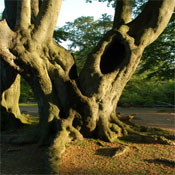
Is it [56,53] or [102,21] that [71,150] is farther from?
[102,21]

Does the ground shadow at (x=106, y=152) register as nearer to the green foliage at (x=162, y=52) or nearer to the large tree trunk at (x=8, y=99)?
the large tree trunk at (x=8, y=99)

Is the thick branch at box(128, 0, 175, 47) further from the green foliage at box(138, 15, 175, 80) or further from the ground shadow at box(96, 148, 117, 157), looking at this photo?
the green foliage at box(138, 15, 175, 80)

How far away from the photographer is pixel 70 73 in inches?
246

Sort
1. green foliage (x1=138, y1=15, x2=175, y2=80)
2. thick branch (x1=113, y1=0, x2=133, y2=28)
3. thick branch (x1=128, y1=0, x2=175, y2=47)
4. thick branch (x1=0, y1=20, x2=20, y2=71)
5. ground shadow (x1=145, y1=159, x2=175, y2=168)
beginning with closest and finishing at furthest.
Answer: ground shadow (x1=145, y1=159, x2=175, y2=168) < thick branch (x1=0, y1=20, x2=20, y2=71) < thick branch (x1=128, y1=0, x2=175, y2=47) < thick branch (x1=113, y1=0, x2=133, y2=28) < green foliage (x1=138, y1=15, x2=175, y2=80)

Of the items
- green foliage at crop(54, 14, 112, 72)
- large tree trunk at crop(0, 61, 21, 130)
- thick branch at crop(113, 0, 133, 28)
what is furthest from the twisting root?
green foliage at crop(54, 14, 112, 72)

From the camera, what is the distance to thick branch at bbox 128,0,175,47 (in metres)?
5.83


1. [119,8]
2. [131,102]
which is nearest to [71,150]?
[119,8]

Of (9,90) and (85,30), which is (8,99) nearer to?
(9,90)

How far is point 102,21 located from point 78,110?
67.8 feet

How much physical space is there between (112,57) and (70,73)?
1466 mm

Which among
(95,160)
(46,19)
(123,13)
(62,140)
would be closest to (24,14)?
(46,19)

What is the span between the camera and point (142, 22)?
6242 mm

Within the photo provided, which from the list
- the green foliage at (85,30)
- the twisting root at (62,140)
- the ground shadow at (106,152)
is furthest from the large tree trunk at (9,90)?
the green foliage at (85,30)

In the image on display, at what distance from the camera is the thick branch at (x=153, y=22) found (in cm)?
583
